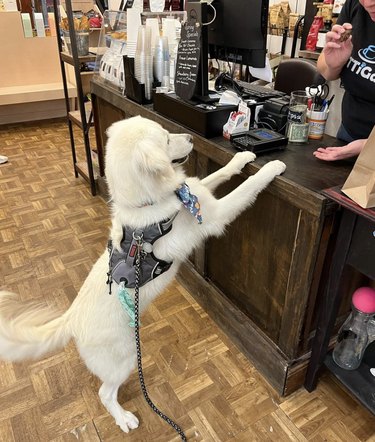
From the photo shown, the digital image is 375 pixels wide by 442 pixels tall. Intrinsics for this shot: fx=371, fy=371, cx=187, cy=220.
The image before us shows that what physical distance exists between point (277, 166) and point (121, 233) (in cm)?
54

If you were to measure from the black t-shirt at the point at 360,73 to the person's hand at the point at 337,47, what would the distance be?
2 centimetres

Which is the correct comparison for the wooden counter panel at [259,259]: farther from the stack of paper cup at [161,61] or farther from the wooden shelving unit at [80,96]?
the wooden shelving unit at [80,96]

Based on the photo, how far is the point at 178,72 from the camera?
5.29ft

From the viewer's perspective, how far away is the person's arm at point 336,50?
114 centimetres

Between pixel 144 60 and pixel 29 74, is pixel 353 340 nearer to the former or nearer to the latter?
pixel 144 60

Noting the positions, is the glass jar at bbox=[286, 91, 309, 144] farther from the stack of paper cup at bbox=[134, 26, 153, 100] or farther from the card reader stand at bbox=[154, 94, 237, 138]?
the stack of paper cup at bbox=[134, 26, 153, 100]

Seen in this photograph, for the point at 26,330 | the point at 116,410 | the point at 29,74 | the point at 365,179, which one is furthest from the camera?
the point at 29,74

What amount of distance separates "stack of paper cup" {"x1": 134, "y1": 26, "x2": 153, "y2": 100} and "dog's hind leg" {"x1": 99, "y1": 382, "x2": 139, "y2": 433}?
1383 mm

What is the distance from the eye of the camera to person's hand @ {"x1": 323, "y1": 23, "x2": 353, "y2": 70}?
1143 mm

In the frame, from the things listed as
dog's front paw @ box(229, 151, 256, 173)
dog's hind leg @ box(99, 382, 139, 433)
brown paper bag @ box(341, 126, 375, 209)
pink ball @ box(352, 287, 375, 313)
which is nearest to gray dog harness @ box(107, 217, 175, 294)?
dog's front paw @ box(229, 151, 256, 173)

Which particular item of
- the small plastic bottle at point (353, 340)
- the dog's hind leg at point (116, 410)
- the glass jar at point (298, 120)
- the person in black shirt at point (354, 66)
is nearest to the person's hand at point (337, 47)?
the person in black shirt at point (354, 66)

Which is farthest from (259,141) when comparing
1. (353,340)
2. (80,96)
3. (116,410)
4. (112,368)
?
(80,96)

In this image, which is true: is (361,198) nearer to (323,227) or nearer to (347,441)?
(323,227)

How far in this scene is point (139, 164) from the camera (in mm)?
1002
